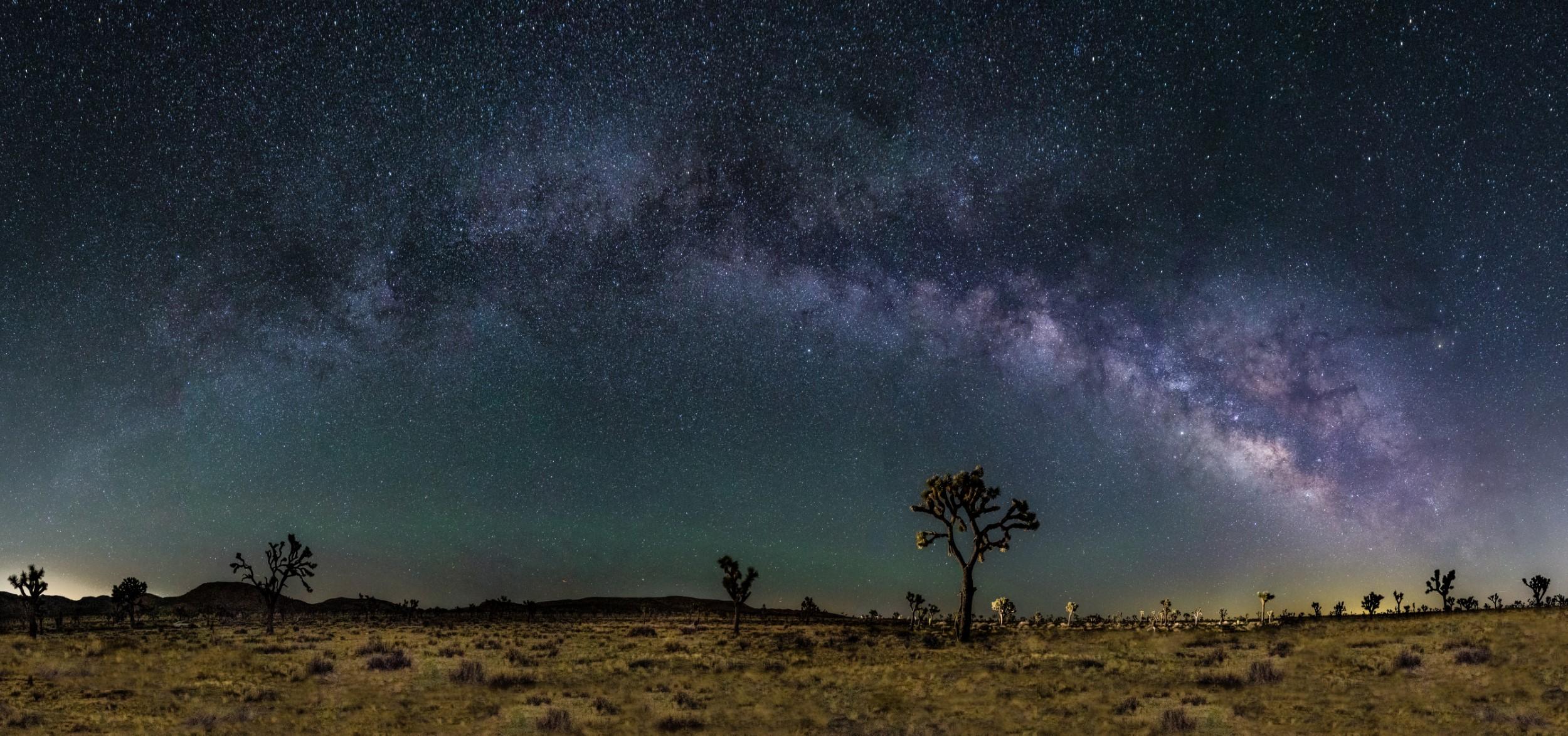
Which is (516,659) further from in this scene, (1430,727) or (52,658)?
(1430,727)

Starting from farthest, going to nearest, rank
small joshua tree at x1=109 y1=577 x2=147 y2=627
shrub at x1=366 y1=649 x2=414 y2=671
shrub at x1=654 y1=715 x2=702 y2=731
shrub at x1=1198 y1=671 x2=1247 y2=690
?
small joshua tree at x1=109 y1=577 x2=147 y2=627, shrub at x1=366 y1=649 x2=414 y2=671, shrub at x1=1198 y1=671 x2=1247 y2=690, shrub at x1=654 y1=715 x2=702 y2=731

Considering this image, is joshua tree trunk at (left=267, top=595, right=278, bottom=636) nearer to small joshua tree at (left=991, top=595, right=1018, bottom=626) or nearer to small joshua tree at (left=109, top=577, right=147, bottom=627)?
small joshua tree at (left=109, top=577, right=147, bottom=627)

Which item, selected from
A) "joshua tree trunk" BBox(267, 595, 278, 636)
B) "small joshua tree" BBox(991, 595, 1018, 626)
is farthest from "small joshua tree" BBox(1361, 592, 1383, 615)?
"joshua tree trunk" BBox(267, 595, 278, 636)

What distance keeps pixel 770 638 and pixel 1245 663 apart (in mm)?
22863

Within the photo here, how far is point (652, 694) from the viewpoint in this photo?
22.5m

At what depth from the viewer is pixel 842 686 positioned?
80.3 ft

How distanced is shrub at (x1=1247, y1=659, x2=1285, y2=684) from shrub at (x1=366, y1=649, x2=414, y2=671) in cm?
2745

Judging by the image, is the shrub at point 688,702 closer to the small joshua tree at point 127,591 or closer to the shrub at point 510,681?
the shrub at point 510,681

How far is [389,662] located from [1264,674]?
28.8 m

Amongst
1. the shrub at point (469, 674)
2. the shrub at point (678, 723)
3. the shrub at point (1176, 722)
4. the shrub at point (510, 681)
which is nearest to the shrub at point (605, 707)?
the shrub at point (678, 723)

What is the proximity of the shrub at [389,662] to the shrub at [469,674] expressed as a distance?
250 cm

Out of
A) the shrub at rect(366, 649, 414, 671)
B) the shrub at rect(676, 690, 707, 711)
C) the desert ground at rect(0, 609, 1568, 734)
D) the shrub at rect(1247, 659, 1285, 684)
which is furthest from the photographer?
the shrub at rect(366, 649, 414, 671)

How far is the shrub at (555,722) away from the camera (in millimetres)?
17406

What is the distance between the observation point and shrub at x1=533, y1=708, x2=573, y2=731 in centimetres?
1741
